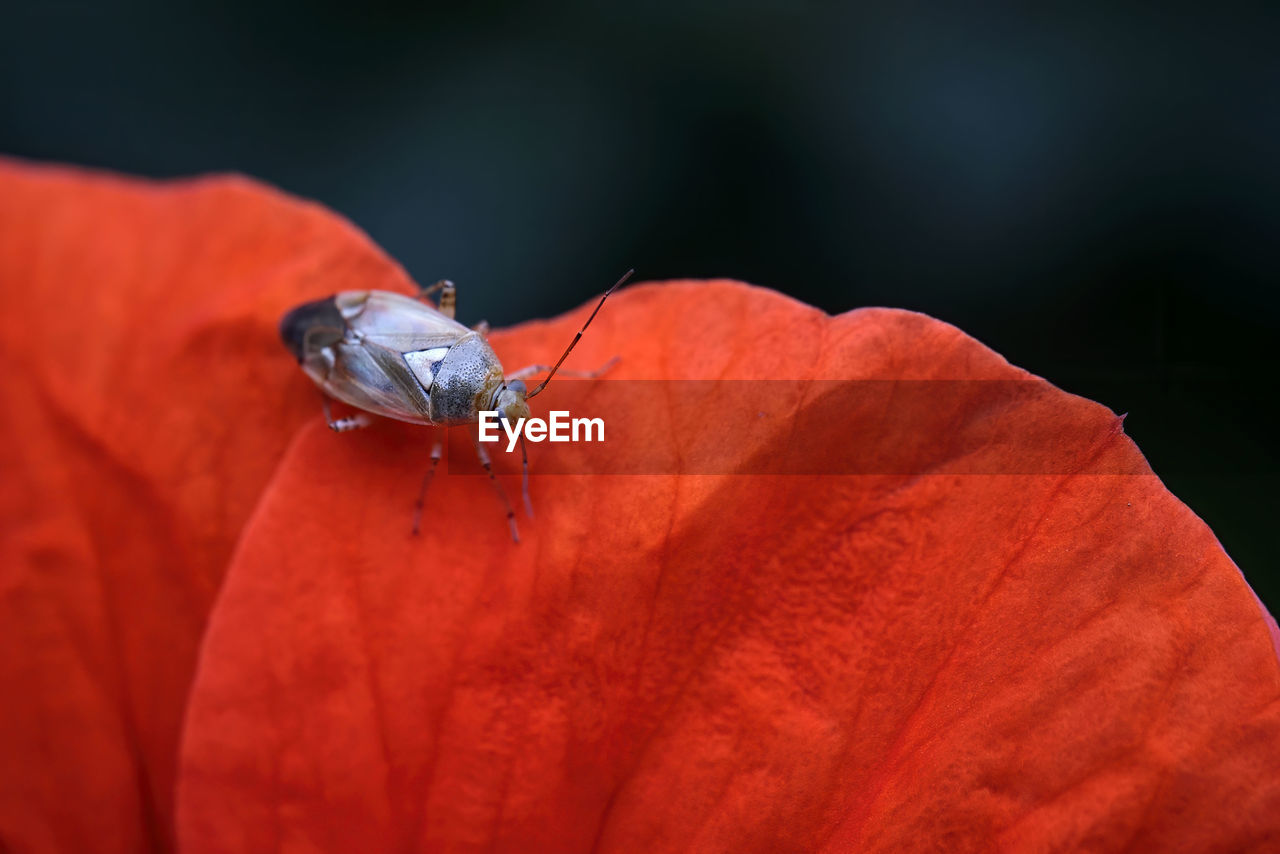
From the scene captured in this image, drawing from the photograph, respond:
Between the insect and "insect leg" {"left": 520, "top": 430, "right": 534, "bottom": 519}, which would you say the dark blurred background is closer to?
the insect

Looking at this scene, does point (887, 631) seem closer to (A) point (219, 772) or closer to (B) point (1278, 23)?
(A) point (219, 772)

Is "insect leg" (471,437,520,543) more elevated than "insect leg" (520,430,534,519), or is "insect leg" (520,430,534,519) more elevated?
"insect leg" (520,430,534,519)

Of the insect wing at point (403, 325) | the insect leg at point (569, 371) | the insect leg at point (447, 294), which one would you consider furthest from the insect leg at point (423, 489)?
the insect leg at point (447, 294)

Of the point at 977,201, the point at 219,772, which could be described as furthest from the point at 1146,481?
the point at 219,772

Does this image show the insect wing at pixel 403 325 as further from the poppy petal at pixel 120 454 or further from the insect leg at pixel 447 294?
the poppy petal at pixel 120 454

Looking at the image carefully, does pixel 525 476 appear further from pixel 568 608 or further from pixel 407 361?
pixel 407 361

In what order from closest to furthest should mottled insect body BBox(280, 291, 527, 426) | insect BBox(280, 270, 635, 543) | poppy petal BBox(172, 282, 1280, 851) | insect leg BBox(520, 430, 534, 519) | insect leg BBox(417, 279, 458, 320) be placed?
poppy petal BBox(172, 282, 1280, 851) < insect leg BBox(520, 430, 534, 519) < insect BBox(280, 270, 635, 543) < mottled insect body BBox(280, 291, 527, 426) < insect leg BBox(417, 279, 458, 320)

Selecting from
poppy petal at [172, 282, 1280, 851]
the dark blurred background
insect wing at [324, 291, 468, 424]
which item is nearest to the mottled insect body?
insect wing at [324, 291, 468, 424]
